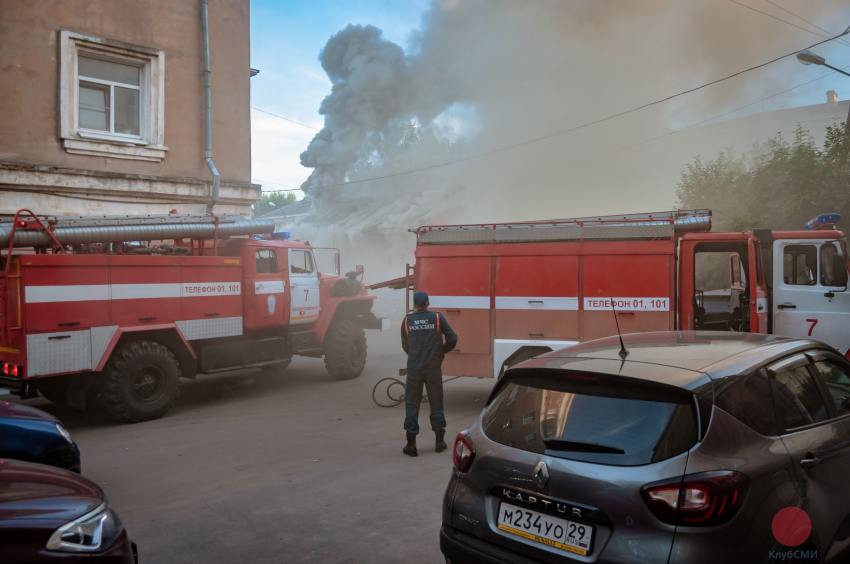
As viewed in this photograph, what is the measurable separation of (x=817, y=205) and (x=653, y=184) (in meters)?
17.7

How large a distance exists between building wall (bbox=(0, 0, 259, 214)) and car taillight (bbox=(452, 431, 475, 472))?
9.84 meters

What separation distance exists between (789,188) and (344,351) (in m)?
13.5

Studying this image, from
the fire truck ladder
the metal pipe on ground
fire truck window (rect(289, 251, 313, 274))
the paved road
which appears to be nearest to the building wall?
fire truck window (rect(289, 251, 313, 274))

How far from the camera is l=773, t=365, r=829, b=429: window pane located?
2799 mm

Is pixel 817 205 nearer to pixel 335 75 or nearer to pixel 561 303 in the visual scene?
pixel 561 303

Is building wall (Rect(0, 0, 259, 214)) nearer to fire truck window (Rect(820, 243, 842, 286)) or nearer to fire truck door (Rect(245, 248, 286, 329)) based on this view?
fire truck door (Rect(245, 248, 286, 329))

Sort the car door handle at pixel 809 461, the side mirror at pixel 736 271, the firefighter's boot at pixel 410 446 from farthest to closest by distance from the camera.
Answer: the side mirror at pixel 736 271, the firefighter's boot at pixel 410 446, the car door handle at pixel 809 461

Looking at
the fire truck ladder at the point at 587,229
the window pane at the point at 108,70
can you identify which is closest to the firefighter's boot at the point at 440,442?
the fire truck ladder at the point at 587,229

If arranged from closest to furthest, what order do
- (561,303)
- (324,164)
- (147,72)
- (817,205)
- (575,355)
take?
1. (575,355)
2. (561,303)
3. (147,72)
4. (817,205)
5. (324,164)

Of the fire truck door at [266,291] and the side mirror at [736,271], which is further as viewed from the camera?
the fire truck door at [266,291]

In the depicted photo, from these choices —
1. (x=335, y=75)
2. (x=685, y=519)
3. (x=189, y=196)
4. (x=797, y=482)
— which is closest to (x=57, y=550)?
(x=685, y=519)

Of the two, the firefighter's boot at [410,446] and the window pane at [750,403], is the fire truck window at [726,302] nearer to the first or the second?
the firefighter's boot at [410,446]

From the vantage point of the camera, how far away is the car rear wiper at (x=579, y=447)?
2.51 m

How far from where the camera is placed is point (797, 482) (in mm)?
2541
